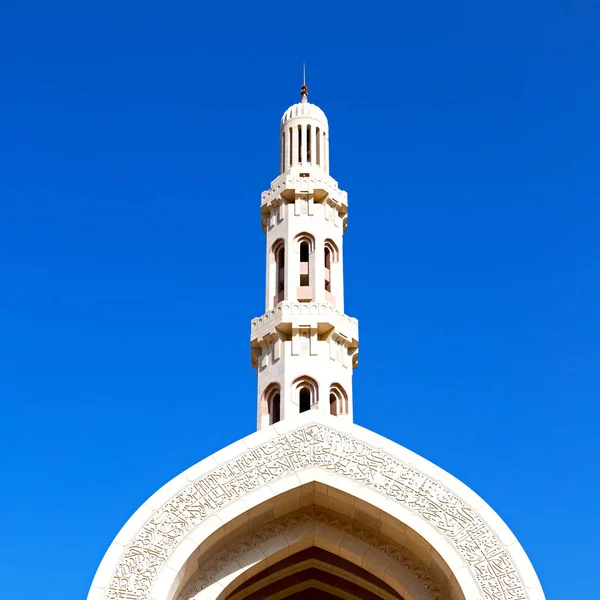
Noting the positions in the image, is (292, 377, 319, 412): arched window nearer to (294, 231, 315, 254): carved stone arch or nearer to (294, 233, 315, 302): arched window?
(294, 233, 315, 302): arched window

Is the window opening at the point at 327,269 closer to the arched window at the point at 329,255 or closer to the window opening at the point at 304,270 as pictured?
the arched window at the point at 329,255

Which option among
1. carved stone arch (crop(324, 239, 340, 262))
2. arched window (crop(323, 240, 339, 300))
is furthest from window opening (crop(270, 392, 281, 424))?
carved stone arch (crop(324, 239, 340, 262))

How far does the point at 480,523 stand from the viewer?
17453 millimetres

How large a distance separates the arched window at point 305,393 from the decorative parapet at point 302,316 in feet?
3.98

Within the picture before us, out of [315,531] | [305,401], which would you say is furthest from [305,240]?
[315,531]

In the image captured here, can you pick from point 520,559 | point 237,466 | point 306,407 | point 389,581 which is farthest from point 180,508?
point 306,407

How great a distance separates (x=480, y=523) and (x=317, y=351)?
737cm

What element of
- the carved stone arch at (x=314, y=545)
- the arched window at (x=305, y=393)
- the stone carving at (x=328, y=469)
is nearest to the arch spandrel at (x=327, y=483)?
the stone carving at (x=328, y=469)

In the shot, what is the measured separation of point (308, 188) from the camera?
26000 millimetres

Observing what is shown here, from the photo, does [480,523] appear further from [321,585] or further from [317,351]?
[317,351]

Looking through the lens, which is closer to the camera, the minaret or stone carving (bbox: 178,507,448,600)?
stone carving (bbox: 178,507,448,600)

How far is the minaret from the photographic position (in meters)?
24.0

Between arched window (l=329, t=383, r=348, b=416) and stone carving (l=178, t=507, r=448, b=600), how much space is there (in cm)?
578

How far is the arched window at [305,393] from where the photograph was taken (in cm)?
2386
